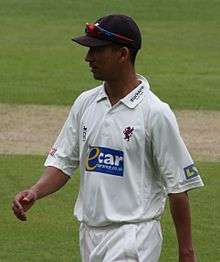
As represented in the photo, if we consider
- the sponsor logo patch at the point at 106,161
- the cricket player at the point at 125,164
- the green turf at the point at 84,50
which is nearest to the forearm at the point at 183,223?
the cricket player at the point at 125,164

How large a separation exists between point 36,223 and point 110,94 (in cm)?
503

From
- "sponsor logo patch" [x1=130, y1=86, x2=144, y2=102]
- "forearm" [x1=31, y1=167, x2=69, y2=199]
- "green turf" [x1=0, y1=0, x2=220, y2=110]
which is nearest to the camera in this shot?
"sponsor logo patch" [x1=130, y1=86, x2=144, y2=102]

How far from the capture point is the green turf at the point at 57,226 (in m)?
10.4

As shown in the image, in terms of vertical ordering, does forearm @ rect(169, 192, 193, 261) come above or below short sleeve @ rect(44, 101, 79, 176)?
below

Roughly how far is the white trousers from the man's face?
2.64 feet

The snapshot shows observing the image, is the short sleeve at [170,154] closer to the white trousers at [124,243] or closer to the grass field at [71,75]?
the white trousers at [124,243]

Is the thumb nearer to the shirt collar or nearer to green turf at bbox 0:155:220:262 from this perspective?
the shirt collar

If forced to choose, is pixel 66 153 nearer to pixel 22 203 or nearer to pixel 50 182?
pixel 50 182

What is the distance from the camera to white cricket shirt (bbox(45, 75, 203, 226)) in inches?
255

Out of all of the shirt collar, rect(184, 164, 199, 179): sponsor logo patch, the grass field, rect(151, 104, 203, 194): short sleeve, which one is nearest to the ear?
the shirt collar

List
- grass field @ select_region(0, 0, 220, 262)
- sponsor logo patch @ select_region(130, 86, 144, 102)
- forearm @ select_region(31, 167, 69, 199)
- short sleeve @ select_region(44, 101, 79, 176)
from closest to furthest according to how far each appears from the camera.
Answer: sponsor logo patch @ select_region(130, 86, 144, 102), forearm @ select_region(31, 167, 69, 199), short sleeve @ select_region(44, 101, 79, 176), grass field @ select_region(0, 0, 220, 262)

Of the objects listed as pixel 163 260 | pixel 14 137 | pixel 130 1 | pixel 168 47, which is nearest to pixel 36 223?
pixel 163 260

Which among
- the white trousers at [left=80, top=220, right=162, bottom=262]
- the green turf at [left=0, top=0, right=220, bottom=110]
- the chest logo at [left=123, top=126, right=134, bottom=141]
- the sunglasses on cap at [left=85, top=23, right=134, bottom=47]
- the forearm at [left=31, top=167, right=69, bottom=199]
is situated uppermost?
the sunglasses on cap at [left=85, top=23, right=134, bottom=47]

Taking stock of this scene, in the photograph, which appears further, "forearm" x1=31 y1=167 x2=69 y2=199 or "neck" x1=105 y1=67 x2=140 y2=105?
"forearm" x1=31 y1=167 x2=69 y2=199
